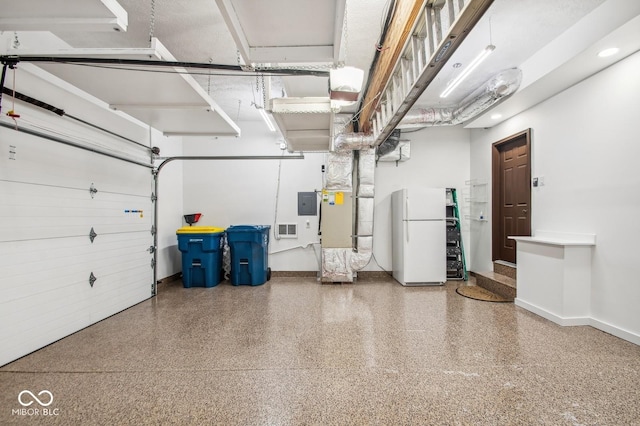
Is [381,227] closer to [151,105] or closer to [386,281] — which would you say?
[386,281]

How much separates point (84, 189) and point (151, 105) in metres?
1.19

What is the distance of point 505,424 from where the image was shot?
1.52m

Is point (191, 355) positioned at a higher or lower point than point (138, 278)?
lower

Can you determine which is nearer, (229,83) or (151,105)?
(151,105)

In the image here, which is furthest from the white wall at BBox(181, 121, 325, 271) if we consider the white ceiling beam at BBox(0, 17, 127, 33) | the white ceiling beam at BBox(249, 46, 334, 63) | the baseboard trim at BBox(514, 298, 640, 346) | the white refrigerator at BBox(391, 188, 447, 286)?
the white ceiling beam at BBox(0, 17, 127, 33)

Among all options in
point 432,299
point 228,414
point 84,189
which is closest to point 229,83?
point 84,189

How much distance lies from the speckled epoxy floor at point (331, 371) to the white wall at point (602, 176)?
0.48 meters

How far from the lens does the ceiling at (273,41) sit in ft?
5.14

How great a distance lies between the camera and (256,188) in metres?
5.29

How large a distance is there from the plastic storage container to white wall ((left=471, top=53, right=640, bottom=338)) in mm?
4871

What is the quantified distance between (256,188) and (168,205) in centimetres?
156

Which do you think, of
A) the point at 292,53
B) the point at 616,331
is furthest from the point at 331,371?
the point at 616,331

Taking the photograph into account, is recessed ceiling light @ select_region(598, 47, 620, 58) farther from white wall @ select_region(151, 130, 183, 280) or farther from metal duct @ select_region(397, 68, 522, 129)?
white wall @ select_region(151, 130, 183, 280)

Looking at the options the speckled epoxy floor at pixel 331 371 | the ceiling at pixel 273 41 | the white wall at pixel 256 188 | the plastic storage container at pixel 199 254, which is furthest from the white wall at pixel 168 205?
the speckled epoxy floor at pixel 331 371
